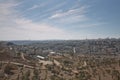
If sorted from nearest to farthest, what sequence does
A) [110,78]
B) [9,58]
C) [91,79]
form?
[91,79] < [110,78] < [9,58]

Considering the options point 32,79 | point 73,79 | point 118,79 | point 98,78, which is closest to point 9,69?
point 32,79

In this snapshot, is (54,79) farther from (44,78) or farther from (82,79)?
(82,79)

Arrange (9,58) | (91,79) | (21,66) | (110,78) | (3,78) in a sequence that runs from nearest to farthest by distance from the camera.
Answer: (3,78) < (91,79) < (110,78) < (21,66) < (9,58)

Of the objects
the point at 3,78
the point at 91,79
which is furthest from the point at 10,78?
the point at 91,79

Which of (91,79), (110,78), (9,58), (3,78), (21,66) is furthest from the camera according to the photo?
(9,58)

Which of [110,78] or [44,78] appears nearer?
[44,78]

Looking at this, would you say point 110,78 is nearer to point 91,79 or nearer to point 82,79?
point 91,79

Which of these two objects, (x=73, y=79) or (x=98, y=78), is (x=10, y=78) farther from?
(x=98, y=78)

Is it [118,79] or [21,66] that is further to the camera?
[21,66]

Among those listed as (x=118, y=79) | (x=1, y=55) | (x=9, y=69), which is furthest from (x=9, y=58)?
(x=118, y=79)
